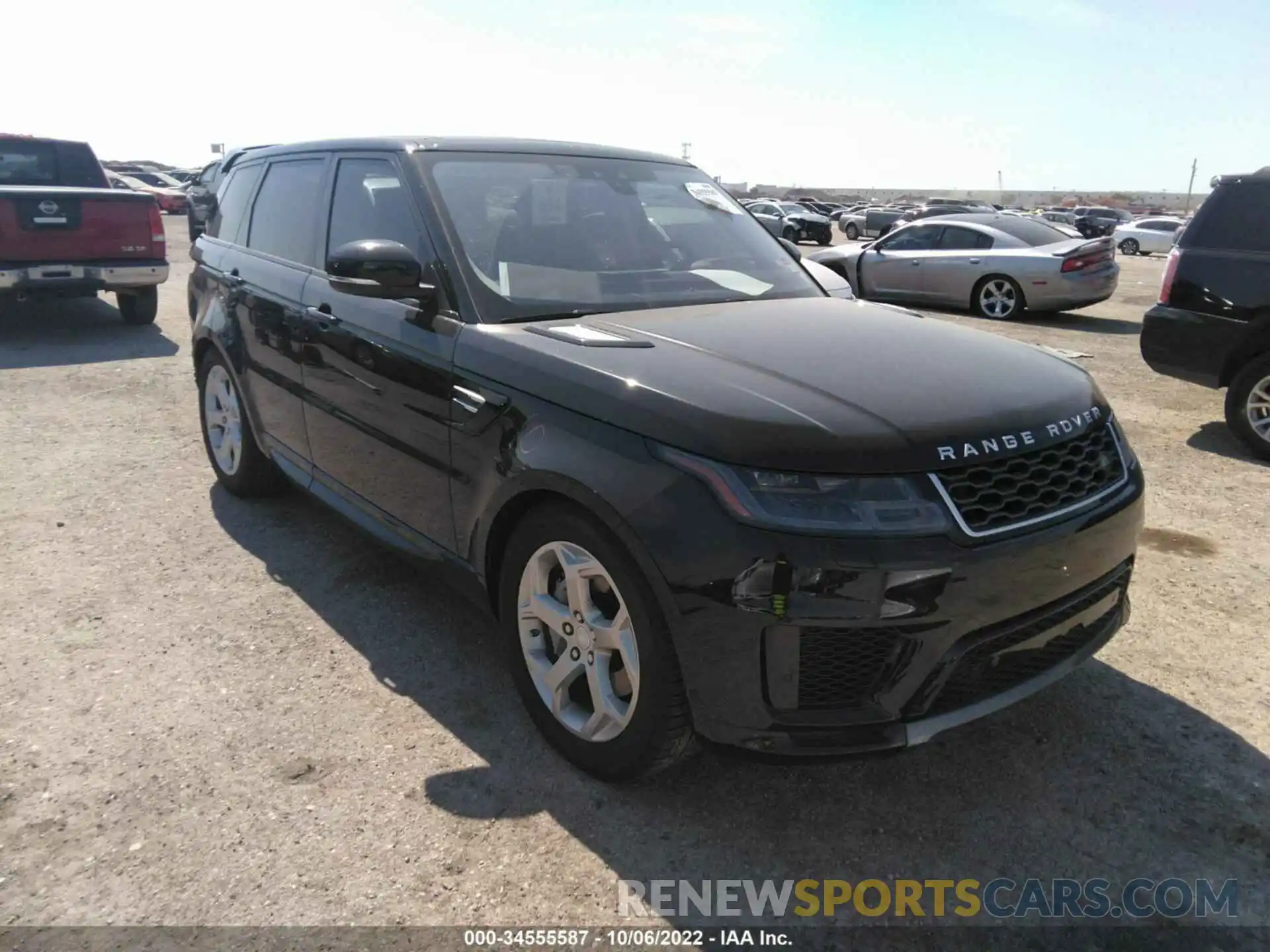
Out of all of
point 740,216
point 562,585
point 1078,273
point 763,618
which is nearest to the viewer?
point 763,618

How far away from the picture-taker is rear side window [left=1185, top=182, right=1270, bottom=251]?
5926 millimetres

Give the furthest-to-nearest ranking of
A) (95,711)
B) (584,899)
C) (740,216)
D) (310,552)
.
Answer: (310,552), (740,216), (95,711), (584,899)

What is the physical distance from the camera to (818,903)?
2369 mm

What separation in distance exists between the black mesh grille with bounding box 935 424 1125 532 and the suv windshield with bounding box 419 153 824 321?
1.38 metres

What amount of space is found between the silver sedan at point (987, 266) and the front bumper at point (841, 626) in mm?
10342

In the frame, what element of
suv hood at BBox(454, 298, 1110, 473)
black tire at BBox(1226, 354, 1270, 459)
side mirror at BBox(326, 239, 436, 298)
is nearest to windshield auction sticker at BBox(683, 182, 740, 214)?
suv hood at BBox(454, 298, 1110, 473)

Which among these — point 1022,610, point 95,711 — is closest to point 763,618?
point 1022,610

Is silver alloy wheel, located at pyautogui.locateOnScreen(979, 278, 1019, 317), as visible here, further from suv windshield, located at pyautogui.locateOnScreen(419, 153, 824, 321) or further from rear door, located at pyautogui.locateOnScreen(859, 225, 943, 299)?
suv windshield, located at pyautogui.locateOnScreen(419, 153, 824, 321)

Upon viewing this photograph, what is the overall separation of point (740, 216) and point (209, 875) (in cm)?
321

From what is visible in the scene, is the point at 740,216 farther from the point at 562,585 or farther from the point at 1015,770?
the point at 1015,770

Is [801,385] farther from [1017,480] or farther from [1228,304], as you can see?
[1228,304]

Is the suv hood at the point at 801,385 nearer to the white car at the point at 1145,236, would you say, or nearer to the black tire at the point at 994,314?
the black tire at the point at 994,314

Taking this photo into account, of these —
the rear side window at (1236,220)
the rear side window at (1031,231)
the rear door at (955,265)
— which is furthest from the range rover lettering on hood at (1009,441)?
the rear side window at (1031,231)

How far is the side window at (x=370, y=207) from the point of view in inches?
134
